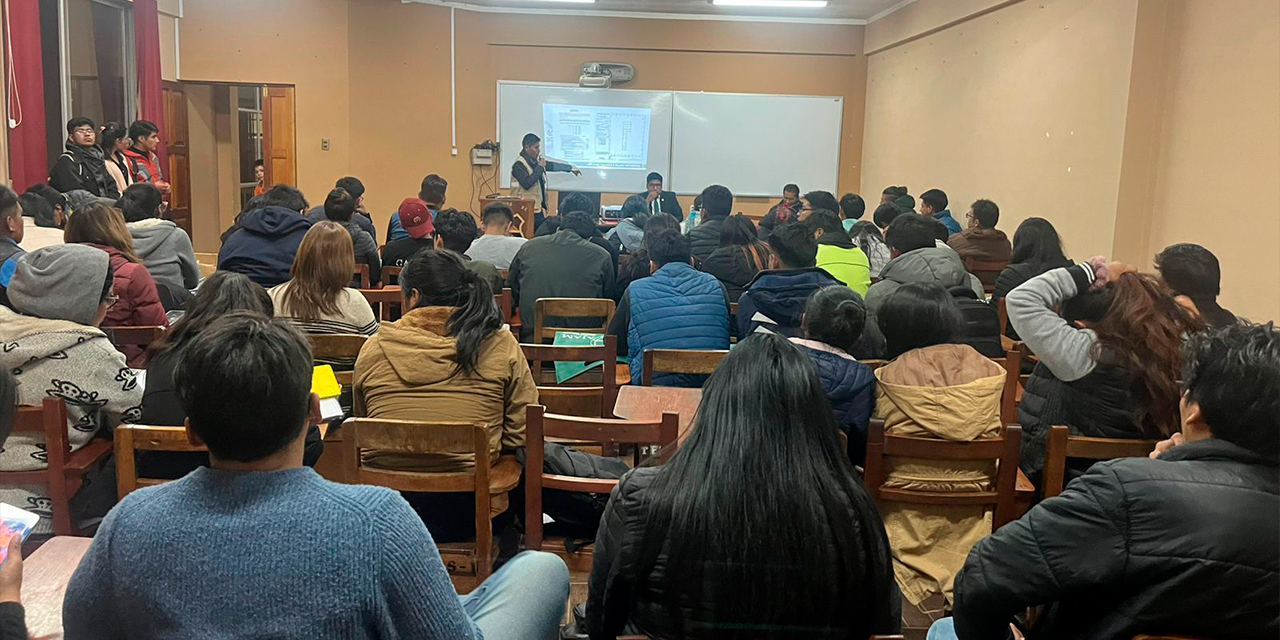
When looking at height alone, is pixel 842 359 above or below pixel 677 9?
below

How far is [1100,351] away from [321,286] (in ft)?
8.36

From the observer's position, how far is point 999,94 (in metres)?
7.32

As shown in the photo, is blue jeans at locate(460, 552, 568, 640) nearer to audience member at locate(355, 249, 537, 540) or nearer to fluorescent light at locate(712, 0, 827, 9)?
audience member at locate(355, 249, 537, 540)

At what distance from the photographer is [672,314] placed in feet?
11.9

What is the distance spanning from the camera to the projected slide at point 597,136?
410 inches

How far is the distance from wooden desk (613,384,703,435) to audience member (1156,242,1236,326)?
1644mm

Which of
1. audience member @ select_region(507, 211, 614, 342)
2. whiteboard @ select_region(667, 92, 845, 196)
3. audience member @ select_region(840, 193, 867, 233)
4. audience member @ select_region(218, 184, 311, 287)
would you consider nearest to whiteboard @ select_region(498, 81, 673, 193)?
whiteboard @ select_region(667, 92, 845, 196)

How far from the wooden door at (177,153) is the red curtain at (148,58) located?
0.69m

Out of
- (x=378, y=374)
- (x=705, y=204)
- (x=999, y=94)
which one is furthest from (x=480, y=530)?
(x=999, y=94)

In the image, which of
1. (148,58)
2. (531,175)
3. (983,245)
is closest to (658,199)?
(531,175)

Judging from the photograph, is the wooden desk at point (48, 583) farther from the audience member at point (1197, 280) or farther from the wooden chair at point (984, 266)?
the wooden chair at point (984, 266)

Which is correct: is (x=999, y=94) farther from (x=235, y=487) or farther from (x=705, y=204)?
(x=235, y=487)

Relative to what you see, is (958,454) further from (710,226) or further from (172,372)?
(710,226)

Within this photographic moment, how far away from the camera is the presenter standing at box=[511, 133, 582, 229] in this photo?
9.72 m
